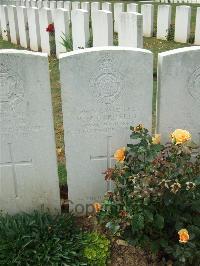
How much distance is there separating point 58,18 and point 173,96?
234 inches

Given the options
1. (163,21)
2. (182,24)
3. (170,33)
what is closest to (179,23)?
(182,24)

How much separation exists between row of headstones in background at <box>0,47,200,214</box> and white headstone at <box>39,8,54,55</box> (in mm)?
6058

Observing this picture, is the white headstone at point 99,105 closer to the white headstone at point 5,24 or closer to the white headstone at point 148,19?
the white headstone at point 148,19

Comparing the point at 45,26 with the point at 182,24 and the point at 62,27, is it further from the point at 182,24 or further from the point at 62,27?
the point at 182,24

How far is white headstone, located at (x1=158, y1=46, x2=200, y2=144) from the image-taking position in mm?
3105

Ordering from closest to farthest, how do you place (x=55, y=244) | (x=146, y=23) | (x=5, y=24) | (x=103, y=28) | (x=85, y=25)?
(x=55, y=244) < (x=103, y=28) < (x=85, y=25) < (x=146, y=23) < (x=5, y=24)

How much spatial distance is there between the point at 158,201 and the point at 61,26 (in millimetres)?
6428

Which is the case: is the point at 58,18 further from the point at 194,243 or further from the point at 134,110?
the point at 194,243

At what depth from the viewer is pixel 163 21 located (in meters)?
10.0

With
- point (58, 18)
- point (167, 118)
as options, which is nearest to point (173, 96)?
point (167, 118)

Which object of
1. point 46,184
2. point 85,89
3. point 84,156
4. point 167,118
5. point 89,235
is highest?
point 85,89

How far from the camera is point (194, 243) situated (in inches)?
116

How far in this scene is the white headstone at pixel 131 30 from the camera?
675 centimetres

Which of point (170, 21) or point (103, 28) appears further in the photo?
point (170, 21)
